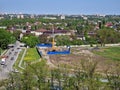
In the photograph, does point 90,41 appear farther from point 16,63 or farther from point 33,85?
point 33,85

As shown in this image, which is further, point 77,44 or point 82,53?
point 77,44

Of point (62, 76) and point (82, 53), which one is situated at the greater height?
point (62, 76)

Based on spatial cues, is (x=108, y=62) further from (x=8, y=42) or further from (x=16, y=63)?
(x=8, y=42)

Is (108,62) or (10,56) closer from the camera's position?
(108,62)

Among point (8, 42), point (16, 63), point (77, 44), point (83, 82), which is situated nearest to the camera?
point (83, 82)

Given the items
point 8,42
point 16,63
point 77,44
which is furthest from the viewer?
point 77,44

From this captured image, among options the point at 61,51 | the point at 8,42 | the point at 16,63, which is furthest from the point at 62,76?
the point at 8,42

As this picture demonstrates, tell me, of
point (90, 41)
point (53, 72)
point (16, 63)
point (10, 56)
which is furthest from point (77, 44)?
point (53, 72)

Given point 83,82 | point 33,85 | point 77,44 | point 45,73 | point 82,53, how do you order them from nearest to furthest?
1. point 83,82
2. point 33,85
3. point 45,73
4. point 82,53
5. point 77,44

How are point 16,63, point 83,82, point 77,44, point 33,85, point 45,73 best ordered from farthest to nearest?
1. point 77,44
2. point 16,63
3. point 45,73
4. point 33,85
5. point 83,82
